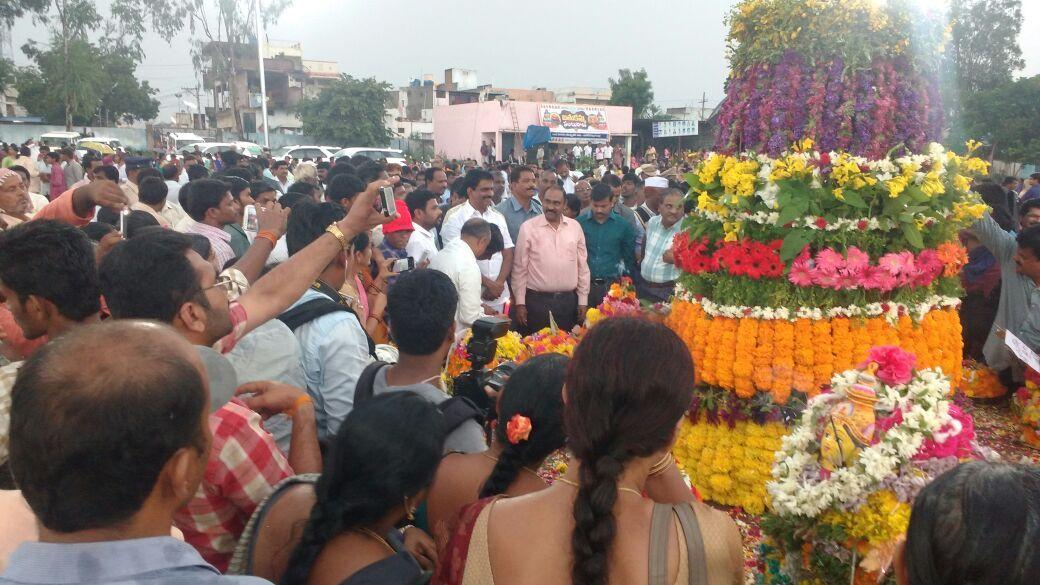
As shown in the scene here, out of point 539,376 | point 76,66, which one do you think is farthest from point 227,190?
point 76,66

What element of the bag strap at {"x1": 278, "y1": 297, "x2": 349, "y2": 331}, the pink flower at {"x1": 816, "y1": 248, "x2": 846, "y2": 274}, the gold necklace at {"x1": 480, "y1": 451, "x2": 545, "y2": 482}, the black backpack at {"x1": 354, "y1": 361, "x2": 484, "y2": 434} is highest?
the pink flower at {"x1": 816, "y1": 248, "x2": 846, "y2": 274}

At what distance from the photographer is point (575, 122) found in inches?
1555

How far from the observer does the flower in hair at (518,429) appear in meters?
2.22

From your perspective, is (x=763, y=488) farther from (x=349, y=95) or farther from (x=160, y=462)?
(x=349, y=95)

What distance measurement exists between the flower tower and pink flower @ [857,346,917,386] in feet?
4.42

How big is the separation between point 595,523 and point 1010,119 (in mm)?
32671

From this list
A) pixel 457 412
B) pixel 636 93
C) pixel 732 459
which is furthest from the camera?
pixel 636 93

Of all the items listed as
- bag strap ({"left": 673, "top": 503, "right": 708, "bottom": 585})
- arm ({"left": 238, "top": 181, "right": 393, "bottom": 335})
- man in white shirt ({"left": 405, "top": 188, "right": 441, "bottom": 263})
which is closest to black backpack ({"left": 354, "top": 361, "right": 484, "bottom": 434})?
arm ({"left": 238, "top": 181, "right": 393, "bottom": 335})

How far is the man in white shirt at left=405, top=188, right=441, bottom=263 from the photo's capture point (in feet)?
20.9

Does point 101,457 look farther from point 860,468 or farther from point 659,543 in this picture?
point 860,468

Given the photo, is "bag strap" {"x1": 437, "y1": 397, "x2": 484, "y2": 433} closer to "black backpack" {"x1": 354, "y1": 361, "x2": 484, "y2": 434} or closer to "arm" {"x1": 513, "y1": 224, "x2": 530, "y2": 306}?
"black backpack" {"x1": 354, "y1": 361, "x2": 484, "y2": 434}

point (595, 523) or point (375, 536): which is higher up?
point (595, 523)

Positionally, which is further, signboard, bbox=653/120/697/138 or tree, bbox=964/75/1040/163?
signboard, bbox=653/120/697/138

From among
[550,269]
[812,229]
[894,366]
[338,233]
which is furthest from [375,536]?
[550,269]
